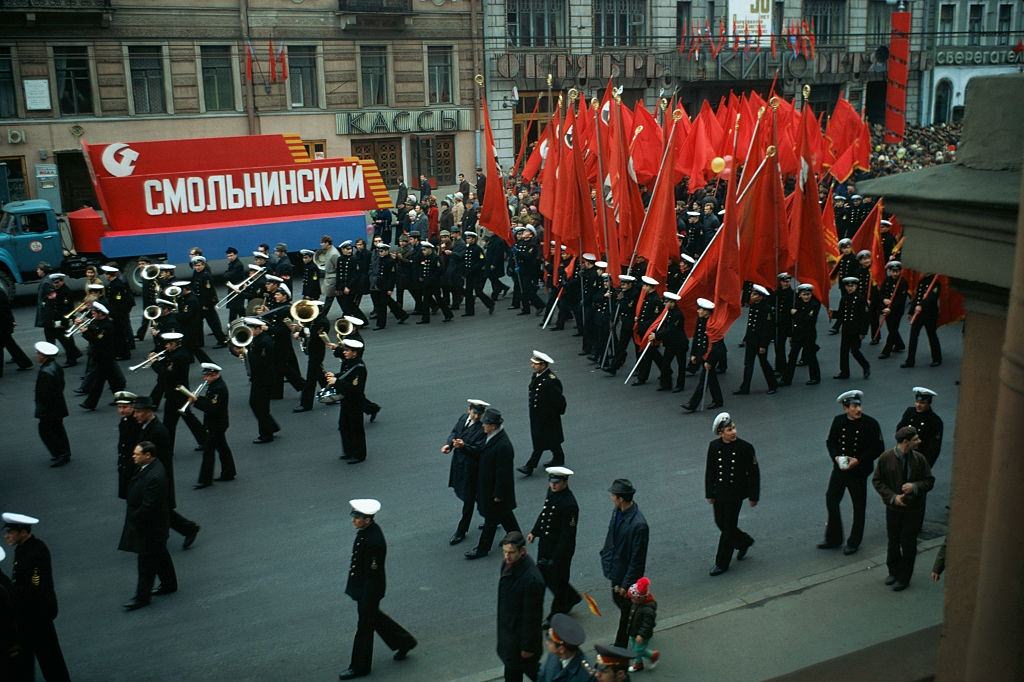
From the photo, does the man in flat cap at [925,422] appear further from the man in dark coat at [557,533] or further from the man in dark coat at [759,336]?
the man in dark coat at [759,336]

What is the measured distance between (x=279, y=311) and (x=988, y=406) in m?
13.6

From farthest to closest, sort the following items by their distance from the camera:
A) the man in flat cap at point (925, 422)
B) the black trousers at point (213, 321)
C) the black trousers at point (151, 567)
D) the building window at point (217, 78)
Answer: the building window at point (217, 78), the black trousers at point (213, 321), the man in flat cap at point (925, 422), the black trousers at point (151, 567)

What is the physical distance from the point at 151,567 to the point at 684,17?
4091 centimetres

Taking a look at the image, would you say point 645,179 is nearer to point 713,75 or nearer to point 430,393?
point 430,393

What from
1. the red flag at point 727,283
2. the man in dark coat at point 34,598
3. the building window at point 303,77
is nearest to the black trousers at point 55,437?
the man in dark coat at point 34,598

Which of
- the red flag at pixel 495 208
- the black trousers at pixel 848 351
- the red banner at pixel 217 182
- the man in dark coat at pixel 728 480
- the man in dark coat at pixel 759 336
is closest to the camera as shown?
the man in dark coat at pixel 728 480

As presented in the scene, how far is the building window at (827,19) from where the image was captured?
161 ft

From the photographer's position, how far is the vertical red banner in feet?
158

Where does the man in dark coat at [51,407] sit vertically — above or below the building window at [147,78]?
below

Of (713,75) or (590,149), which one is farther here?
(713,75)

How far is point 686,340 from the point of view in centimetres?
1522

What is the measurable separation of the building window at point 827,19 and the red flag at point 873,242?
3452 centimetres

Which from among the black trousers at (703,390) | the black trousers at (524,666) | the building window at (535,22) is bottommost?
the black trousers at (703,390)

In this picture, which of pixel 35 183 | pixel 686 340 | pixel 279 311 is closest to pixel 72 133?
pixel 35 183
